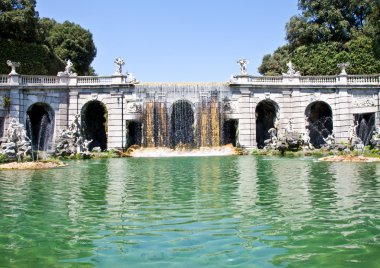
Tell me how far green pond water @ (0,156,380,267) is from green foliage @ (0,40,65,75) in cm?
3115

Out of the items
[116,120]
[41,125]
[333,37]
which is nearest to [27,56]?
[41,125]

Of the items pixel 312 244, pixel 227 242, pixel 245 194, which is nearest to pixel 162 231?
pixel 227 242

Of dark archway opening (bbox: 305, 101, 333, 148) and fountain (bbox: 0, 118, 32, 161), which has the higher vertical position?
dark archway opening (bbox: 305, 101, 333, 148)

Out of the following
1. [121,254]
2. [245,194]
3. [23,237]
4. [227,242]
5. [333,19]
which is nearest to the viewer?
[121,254]

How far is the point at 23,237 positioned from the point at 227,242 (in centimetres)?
366

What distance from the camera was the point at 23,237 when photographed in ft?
24.4

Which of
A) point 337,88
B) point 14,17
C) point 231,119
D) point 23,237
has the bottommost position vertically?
point 23,237

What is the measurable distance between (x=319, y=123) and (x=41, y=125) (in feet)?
96.5

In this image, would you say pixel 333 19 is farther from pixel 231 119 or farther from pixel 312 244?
pixel 312 244

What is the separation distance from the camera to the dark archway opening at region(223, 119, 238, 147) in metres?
42.2

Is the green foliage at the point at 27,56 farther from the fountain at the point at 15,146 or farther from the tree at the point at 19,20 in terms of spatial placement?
the fountain at the point at 15,146

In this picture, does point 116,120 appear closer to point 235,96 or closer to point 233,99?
point 233,99

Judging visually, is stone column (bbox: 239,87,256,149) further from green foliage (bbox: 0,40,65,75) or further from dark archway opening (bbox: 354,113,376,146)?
green foliage (bbox: 0,40,65,75)

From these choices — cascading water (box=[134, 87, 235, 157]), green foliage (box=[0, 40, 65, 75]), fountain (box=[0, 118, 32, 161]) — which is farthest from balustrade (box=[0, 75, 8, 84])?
cascading water (box=[134, 87, 235, 157])
